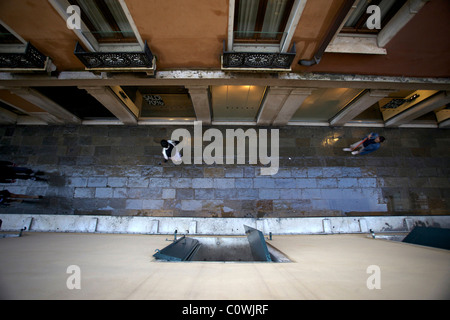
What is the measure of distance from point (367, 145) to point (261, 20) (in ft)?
17.6

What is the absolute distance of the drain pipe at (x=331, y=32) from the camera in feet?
10.2

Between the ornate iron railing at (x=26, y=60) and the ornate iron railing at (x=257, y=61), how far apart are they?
13.6 ft

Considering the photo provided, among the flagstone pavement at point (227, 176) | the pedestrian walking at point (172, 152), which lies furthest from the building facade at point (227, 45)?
the flagstone pavement at point (227, 176)

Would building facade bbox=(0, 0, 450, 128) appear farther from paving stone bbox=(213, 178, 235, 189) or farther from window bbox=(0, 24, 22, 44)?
paving stone bbox=(213, 178, 235, 189)

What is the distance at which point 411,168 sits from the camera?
6.82 meters

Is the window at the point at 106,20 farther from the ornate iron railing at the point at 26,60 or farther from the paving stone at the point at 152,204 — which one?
the paving stone at the point at 152,204

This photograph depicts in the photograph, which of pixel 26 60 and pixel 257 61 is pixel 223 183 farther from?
pixel 26 60

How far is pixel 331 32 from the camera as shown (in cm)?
346

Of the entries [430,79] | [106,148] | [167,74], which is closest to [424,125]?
[430,79]

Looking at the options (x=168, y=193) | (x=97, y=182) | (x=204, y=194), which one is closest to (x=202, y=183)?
(x=204, y=194)

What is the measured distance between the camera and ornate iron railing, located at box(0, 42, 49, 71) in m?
3.69

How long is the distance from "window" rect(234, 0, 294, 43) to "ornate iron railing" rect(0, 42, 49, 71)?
4414mm

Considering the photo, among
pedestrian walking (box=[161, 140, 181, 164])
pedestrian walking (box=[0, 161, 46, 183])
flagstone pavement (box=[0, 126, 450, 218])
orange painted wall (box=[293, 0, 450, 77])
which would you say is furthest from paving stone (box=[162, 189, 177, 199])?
orange painted wall (box=[293, 0, 450, 77])

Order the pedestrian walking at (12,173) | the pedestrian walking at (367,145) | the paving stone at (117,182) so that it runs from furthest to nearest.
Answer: the paving stone at (117,182) < the pedestrian walking at (12,173) < the pedestrian walking at (367,145)
